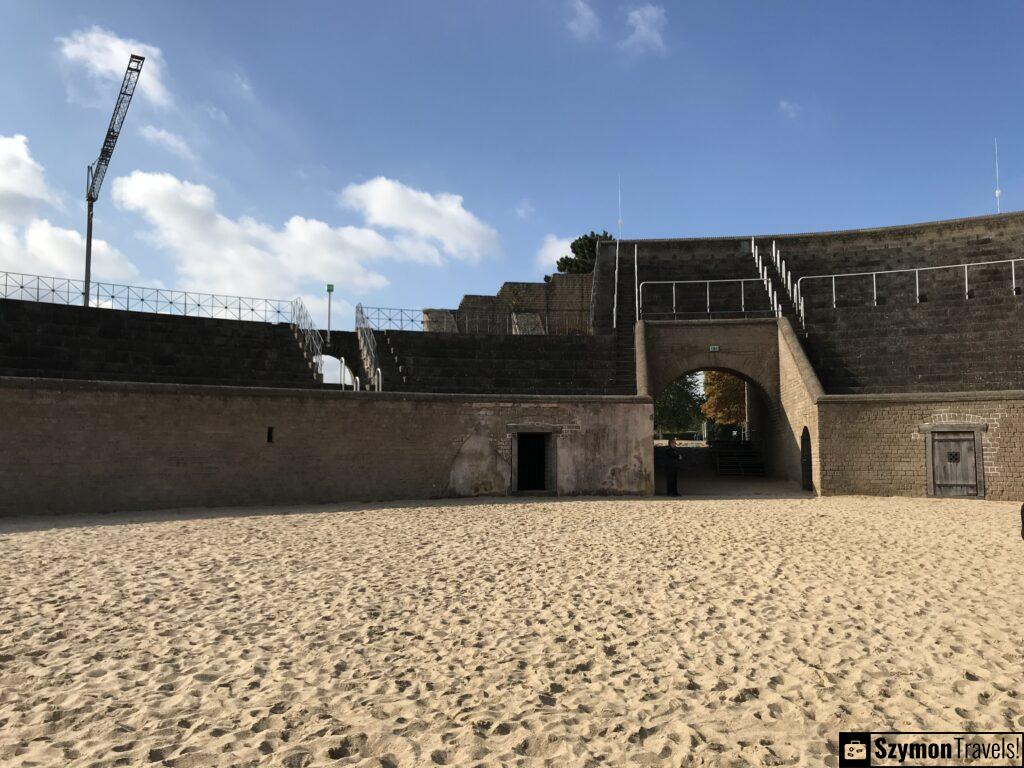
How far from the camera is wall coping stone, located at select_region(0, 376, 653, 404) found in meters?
13.2

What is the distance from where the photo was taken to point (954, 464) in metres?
15.5

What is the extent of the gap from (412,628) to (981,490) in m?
15.0

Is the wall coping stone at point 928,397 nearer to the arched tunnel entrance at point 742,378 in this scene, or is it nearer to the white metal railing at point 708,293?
the arched tunnel entrance at point 742,378

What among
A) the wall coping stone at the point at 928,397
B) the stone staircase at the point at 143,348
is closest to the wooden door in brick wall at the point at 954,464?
the wall coping stone at the point at 928,397

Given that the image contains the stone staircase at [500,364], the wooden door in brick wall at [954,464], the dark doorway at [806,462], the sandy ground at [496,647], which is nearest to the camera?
the sandy ground at [496,647]

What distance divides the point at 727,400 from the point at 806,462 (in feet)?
81.0

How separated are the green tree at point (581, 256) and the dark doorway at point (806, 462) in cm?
3691

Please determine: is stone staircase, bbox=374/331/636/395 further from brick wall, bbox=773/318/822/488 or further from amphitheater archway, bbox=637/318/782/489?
brick wall, bbox=773/318/822/488

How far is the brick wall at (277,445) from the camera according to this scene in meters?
13.2

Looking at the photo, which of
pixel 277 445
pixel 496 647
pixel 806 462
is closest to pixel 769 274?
pixel 806 462

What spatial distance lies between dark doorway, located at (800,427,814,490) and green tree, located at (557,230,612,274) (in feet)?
121

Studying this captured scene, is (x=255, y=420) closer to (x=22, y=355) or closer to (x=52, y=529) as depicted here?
(x=52, y=529)

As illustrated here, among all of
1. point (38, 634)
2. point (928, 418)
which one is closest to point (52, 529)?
point (38, 634)

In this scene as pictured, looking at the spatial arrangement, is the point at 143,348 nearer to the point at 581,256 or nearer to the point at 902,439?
the point at 902,439
